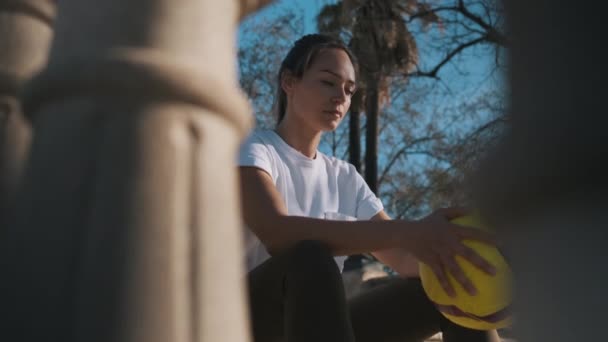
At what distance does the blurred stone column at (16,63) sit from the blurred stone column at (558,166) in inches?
37.5

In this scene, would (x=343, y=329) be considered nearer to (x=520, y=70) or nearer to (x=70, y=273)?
(x=70, y=273)

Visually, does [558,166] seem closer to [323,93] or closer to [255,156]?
[255,156]

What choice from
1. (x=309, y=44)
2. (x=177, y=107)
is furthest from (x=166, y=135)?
(x=309, y=44)

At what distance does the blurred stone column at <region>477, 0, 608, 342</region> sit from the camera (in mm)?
329

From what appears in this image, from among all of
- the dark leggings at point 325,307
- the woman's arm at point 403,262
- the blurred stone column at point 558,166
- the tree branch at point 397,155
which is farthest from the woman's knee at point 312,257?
the tree branch at point 397,155

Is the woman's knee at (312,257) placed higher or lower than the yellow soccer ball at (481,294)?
higher

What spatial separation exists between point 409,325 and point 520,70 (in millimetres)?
2210

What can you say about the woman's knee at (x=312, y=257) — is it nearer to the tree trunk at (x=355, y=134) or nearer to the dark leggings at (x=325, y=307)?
the dark leggings at (x=325, y=307)

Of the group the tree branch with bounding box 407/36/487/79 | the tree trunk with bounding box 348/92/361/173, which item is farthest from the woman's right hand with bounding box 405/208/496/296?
the tree trunk with bounding box 348/92/361/173

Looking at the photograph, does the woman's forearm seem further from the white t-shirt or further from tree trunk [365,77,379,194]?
tree trunk [365,77,379,194]

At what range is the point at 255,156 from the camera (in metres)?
2.33

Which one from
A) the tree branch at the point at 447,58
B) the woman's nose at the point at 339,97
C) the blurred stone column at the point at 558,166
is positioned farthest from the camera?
the tree branch at the point at 447,58

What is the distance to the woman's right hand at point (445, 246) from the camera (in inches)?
59.3

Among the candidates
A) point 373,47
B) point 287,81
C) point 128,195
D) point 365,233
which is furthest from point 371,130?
point 128,195
